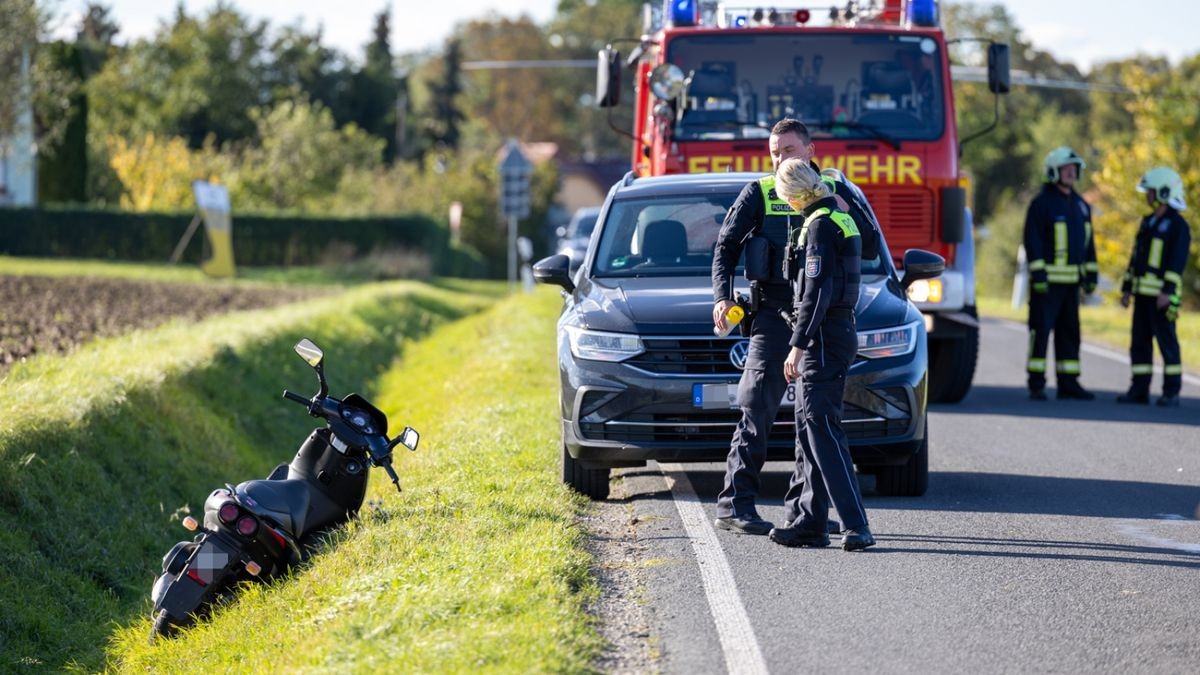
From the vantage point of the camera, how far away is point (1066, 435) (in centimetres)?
1214

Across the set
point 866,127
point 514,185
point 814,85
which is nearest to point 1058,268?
point 866,127

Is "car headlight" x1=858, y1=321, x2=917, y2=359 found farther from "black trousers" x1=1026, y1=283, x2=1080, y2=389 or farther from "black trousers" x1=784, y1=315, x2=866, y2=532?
"black trousers" x1=1026, y1=283, x2=1080, y2=389

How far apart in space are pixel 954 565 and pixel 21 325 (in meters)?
12.4

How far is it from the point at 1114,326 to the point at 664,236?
18.0 meters

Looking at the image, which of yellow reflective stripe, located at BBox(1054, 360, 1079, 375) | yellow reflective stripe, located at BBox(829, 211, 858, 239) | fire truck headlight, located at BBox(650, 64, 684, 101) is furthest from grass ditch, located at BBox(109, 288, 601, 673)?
yellow reflective stripe, located at BBox(1054, 360, 1079, 375)

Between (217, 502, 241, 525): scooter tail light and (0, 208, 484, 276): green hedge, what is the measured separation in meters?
33.7

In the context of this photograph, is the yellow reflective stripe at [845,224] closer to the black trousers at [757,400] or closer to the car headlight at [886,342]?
the black trousers at [757,400]

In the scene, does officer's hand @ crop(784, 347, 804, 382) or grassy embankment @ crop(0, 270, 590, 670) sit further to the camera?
grassy embankment @ crop(0, 270, 590, 670)

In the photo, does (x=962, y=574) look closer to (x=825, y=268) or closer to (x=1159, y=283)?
(x=825, y=268)

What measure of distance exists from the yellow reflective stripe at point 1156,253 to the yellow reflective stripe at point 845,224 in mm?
7752

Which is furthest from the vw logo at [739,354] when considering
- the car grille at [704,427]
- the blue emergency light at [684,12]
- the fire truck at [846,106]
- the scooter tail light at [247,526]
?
the blue emergency light at [684,12]

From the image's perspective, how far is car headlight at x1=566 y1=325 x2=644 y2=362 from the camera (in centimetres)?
888

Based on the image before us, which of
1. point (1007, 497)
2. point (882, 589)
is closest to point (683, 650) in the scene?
point (882, 589)

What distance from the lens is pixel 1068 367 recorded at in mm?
14617
